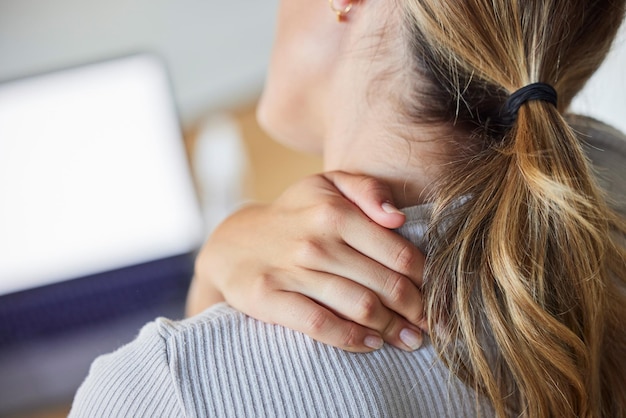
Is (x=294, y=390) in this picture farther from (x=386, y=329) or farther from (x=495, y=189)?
(x=495, y=189)

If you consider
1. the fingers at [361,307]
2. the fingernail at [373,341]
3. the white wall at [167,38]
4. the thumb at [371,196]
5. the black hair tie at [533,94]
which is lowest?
the white wall at [167,38]

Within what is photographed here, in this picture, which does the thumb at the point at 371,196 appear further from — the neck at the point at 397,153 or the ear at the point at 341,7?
the ear at the point at 341,7

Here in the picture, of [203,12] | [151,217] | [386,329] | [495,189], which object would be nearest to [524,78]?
[495,189]

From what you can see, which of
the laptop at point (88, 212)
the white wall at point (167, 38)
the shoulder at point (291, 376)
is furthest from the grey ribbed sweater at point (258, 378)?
the white wall at point (167, 38)

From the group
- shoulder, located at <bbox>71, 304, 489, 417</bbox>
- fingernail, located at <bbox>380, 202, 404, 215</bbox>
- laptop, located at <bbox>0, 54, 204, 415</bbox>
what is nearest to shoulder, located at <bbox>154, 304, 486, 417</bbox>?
shoulder, located at <bbox>71, 304, 489, 417</bbox>

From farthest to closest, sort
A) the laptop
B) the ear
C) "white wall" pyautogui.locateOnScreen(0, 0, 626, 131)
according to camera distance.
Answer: "white wall" pyautogui.locateOnScreen(0, 0, 626, 131) < the laptop < the ear

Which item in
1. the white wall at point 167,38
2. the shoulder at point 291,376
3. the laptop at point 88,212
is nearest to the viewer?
the shoulder at point 291,376

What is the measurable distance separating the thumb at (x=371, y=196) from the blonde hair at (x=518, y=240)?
35mm

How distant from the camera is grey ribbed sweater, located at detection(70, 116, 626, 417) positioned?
49 centimetres

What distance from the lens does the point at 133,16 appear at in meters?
1.56

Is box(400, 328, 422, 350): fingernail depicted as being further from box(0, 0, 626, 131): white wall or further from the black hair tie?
box(0, 0, 626, 131): white wall

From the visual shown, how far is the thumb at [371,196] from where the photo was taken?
526 mm

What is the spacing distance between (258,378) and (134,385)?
9cm

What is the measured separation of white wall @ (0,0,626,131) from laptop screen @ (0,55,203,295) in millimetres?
203
